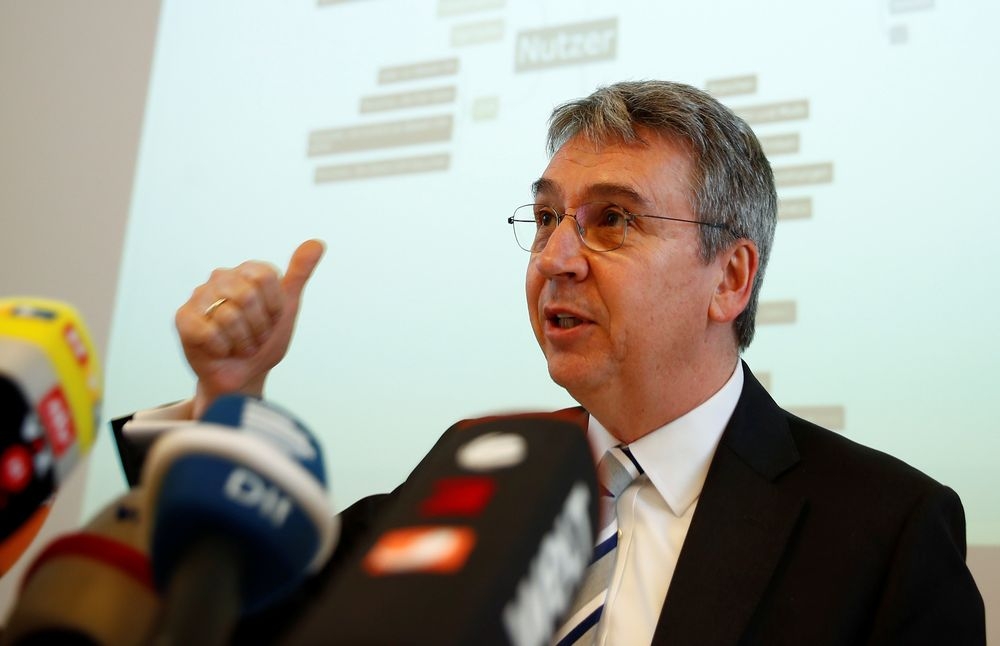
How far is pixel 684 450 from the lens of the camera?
1659 mm

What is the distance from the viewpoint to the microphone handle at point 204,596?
1.48 feet

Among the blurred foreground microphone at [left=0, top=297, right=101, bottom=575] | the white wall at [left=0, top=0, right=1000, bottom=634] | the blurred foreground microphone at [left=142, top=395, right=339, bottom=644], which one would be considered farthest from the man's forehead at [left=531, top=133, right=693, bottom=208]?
the white wall at [left=0, top=0, right=1000, bottom=634]

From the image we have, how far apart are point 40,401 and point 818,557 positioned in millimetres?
1176

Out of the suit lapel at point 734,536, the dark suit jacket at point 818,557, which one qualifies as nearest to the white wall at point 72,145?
the dark suit jacket at point 818,557

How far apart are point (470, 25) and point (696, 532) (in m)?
1.94

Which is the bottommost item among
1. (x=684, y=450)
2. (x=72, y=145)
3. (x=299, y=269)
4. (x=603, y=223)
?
(x=684, y=450)

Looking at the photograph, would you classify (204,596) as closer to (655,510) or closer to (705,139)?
(655,510)

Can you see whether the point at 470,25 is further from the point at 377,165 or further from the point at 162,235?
the point at 162,235

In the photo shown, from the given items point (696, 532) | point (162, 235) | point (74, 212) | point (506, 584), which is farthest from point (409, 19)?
point (506, 584)

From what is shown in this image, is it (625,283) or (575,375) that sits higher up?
(625,283)

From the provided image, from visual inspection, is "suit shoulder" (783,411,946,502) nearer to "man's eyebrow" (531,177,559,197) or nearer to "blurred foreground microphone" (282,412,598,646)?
"man's eyebrow" (531,177,559,197)

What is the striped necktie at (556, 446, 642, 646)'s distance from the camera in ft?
4.73

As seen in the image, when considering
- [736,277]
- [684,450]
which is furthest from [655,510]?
[736,277]

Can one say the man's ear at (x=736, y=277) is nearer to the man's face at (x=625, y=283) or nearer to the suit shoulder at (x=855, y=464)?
the man's face at (x=625, y=283)
